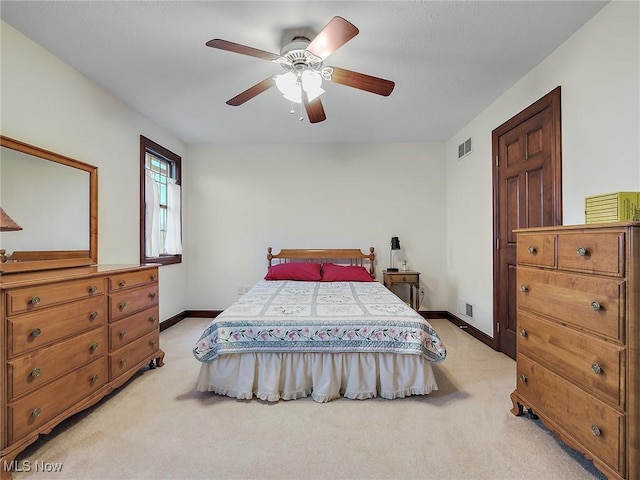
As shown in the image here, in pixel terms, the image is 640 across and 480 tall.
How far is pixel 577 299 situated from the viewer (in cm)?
155

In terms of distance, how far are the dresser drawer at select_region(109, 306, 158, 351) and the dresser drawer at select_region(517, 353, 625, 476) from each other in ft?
9.61

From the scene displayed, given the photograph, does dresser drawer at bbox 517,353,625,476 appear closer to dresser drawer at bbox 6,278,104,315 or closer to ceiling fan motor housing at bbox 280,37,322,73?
ceiling fan motor housing at bbox 280,37,322,73

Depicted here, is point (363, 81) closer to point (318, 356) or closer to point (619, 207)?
point (619, 207)

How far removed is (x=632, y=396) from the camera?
1283 millimetres

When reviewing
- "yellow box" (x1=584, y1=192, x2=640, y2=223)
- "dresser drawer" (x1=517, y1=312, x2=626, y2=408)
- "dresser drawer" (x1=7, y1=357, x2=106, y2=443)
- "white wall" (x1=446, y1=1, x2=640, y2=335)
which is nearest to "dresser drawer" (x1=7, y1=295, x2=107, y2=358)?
"dresser drawer" (x1=7, y1=357, x2=106, y2=443)

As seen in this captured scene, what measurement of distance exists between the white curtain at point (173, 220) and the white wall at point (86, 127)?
0.33 metres

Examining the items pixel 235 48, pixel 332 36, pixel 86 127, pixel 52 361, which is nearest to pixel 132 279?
pixel 52 361

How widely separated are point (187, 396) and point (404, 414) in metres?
1.63

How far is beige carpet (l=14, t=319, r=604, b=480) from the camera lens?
1571 millimetres

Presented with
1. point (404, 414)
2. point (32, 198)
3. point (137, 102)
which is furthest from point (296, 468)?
point (137, 102)

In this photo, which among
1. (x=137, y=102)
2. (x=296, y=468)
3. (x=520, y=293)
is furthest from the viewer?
(x=137, y=102)

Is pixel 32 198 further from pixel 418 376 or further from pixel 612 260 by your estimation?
pixel 612 260

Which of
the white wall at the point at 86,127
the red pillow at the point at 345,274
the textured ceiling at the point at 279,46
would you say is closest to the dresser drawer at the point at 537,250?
the textured ceiling at the point at 279,46

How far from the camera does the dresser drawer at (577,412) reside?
4.40 ft
